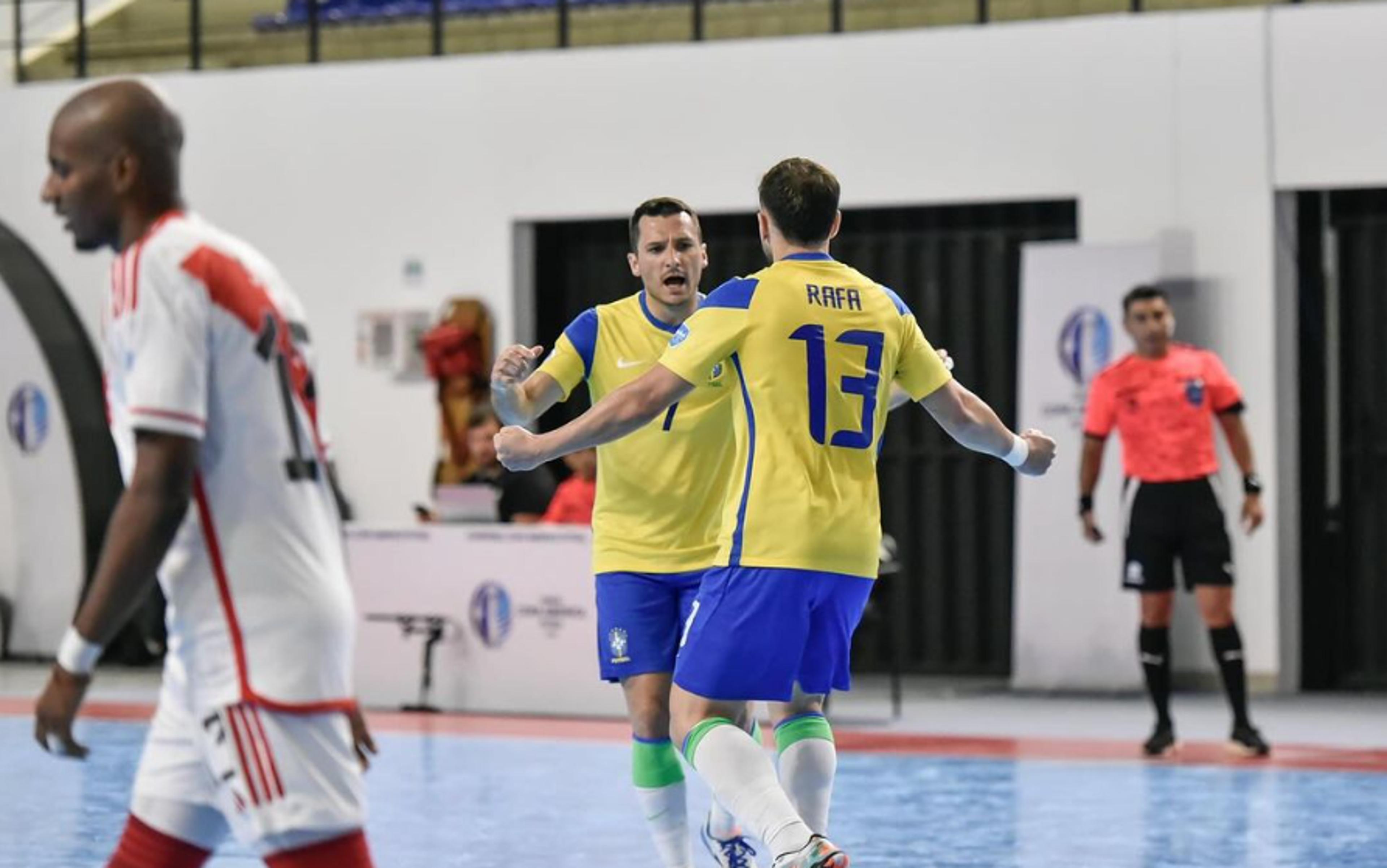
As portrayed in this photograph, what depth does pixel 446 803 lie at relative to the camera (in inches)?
345

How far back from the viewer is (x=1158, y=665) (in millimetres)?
10352

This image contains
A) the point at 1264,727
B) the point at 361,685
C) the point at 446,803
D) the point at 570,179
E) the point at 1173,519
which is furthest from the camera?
the point at 570,179

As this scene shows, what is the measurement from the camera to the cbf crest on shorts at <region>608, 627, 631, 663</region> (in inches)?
241

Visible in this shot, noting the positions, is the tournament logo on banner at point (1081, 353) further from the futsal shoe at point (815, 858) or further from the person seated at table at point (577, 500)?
the futsal shoe at point (815, 858)

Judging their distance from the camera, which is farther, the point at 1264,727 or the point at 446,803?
the point at 1264,727

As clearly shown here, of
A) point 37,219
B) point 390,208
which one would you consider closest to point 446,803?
point 390,208

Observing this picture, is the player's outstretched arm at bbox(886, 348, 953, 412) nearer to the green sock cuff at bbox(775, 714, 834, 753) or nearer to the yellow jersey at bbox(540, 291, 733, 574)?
the yellow jersey at bbox(540, 291, 733, 574)

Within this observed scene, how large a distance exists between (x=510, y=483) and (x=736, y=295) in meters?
7.64

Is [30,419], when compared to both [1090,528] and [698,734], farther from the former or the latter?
[698,734]

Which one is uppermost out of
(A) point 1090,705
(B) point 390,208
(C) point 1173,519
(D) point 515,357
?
(B) point 390,208

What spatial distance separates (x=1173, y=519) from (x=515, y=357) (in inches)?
211

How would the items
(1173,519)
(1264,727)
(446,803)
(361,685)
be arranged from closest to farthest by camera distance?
(446,803), (1173,519), (1264,727), (361,685)

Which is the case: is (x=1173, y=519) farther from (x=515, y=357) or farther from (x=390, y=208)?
(x=390, y=208)

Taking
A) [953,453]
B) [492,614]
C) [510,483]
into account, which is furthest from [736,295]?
[953,453]
